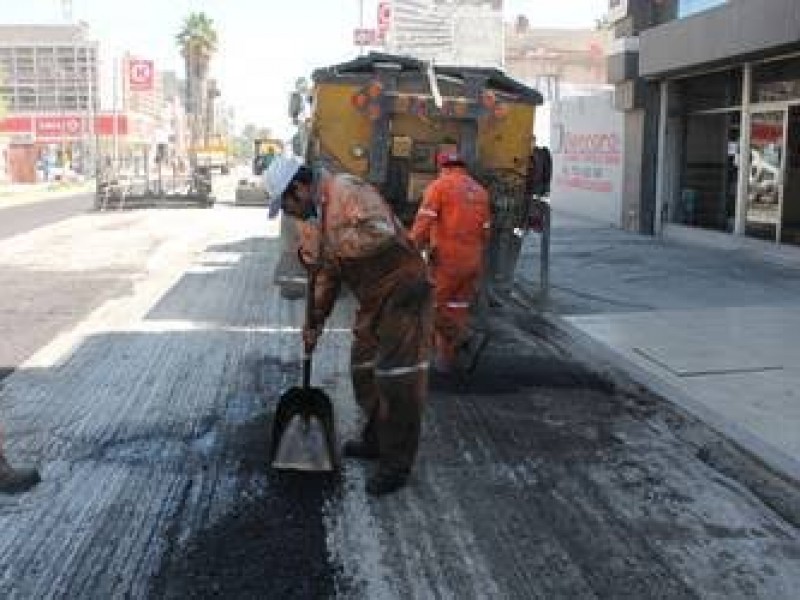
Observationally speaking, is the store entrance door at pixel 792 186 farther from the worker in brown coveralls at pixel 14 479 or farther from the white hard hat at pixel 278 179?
the worker in brown coveralls at pixel 14 479

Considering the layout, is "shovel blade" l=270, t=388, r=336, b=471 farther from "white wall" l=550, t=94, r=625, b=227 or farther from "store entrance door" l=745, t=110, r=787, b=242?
"white wall" l=550, t=94, r=625, b=227

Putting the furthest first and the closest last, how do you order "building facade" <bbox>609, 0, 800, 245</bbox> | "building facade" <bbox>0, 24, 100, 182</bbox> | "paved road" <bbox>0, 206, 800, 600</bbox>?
"building facade" <bbox>0, 24, 100, 182</bbox>, "building facade" <bbox>609, 0, 800, 245</bbox>, "paved road" <bbox>0, 206, 800, 600</bbox>

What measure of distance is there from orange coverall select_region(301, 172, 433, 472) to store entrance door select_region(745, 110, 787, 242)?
11957 mm

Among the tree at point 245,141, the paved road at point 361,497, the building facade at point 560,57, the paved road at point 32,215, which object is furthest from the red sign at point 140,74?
the tree at point 245,141

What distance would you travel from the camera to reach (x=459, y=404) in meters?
7.08

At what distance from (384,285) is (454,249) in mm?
2454

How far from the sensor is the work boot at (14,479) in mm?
5238

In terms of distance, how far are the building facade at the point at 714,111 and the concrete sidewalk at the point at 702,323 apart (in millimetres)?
909

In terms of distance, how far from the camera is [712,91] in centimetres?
1822

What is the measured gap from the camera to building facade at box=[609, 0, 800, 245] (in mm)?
15391

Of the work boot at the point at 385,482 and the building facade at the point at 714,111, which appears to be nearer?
the work boot at the point at 385,482

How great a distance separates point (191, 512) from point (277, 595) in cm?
103

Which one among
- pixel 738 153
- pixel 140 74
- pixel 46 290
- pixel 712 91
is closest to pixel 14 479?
pixel 46 290

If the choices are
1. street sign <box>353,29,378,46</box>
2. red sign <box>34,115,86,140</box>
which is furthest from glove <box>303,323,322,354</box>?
red sign <box>34,115,86,140</box>
